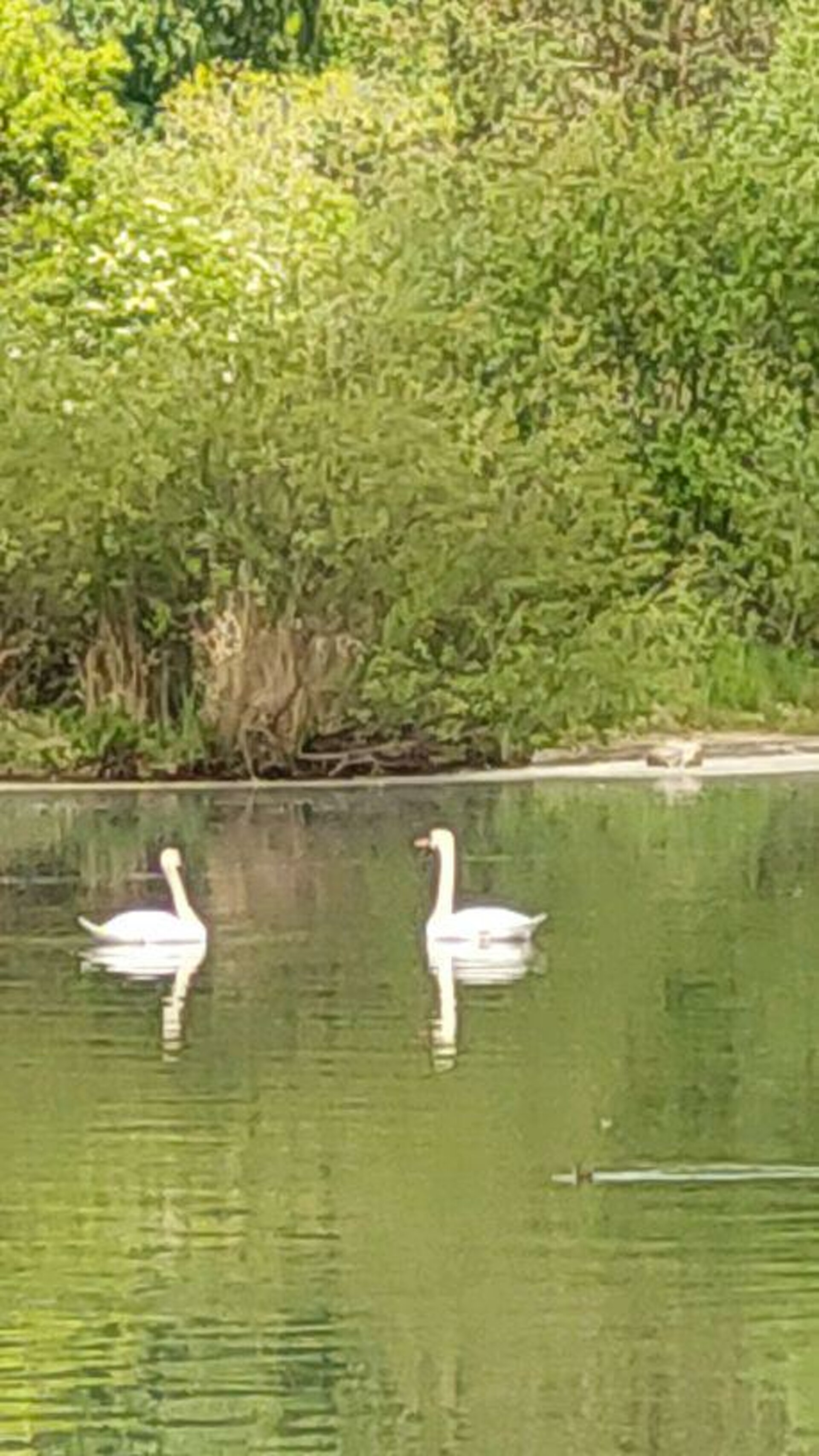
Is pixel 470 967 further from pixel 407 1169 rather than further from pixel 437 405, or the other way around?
pixel 437 405

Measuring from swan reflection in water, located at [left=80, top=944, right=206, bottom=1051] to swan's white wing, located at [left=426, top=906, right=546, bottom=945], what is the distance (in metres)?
1.14

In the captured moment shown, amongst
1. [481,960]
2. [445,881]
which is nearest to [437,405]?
[445,881]

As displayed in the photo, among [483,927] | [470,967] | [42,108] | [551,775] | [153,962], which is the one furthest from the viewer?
[42,108]

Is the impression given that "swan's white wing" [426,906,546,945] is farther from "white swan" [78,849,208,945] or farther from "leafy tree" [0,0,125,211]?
"leafy tree" [0,0,125,211]

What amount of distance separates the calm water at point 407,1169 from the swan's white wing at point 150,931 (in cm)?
23

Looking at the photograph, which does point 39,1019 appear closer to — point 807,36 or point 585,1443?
point 585,1443

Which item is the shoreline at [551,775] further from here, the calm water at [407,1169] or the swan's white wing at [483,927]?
the swan's white wing at [483,927]

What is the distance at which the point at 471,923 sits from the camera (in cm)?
2608

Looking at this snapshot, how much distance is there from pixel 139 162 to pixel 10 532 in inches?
600

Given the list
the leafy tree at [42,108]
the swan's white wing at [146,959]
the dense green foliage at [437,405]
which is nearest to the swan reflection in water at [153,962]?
the swan's white wing at [146,959]

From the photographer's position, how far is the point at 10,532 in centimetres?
4094

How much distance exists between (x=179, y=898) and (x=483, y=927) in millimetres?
1503

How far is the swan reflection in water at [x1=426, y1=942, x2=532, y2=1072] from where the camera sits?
2402 centimetres

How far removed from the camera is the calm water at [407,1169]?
1282 centimetres
